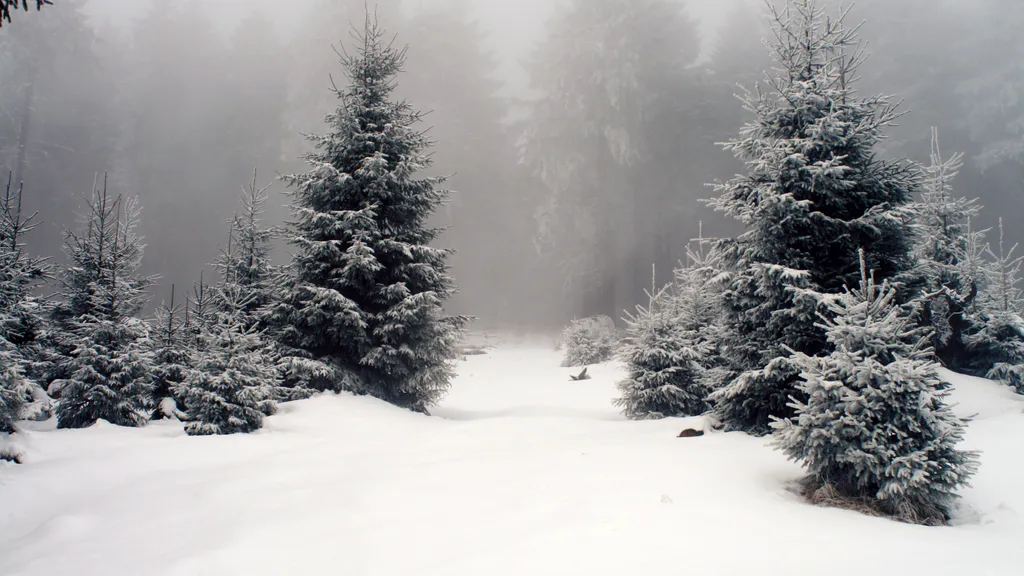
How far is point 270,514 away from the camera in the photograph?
9.62 ft

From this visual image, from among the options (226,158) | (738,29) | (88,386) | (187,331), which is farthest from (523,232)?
(88,386)

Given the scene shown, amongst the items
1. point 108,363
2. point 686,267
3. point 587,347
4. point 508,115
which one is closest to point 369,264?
point 108,363

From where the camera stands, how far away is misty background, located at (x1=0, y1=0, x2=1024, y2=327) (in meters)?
33.3

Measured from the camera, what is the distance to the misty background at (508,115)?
33.3m

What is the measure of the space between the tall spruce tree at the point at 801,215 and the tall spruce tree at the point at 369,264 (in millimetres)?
5396

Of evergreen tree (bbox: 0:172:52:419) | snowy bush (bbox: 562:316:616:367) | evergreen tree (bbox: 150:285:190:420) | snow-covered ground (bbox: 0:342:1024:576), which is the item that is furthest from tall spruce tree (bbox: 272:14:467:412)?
snowy bush (bbox: 562:316:616:367)

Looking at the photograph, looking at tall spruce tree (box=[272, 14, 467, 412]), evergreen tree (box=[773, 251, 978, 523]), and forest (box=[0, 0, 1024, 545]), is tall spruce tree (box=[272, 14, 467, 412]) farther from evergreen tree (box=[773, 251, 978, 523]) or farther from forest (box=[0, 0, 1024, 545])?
evergreen tree (box=[773, 251, 978, 523])

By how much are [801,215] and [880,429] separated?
3.66 m

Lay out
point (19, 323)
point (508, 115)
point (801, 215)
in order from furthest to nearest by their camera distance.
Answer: point (508, 115)
point (801, 215)
point (19, 323)

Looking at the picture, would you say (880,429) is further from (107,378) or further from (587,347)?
→ (587,347)

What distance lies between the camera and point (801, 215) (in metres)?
6.27

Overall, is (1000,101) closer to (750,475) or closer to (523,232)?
(523,232)

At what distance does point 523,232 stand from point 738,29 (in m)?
24.8

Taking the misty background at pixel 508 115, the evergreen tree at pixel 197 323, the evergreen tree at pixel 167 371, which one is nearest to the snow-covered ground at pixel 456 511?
the evergreen tree at pixel 167 371
